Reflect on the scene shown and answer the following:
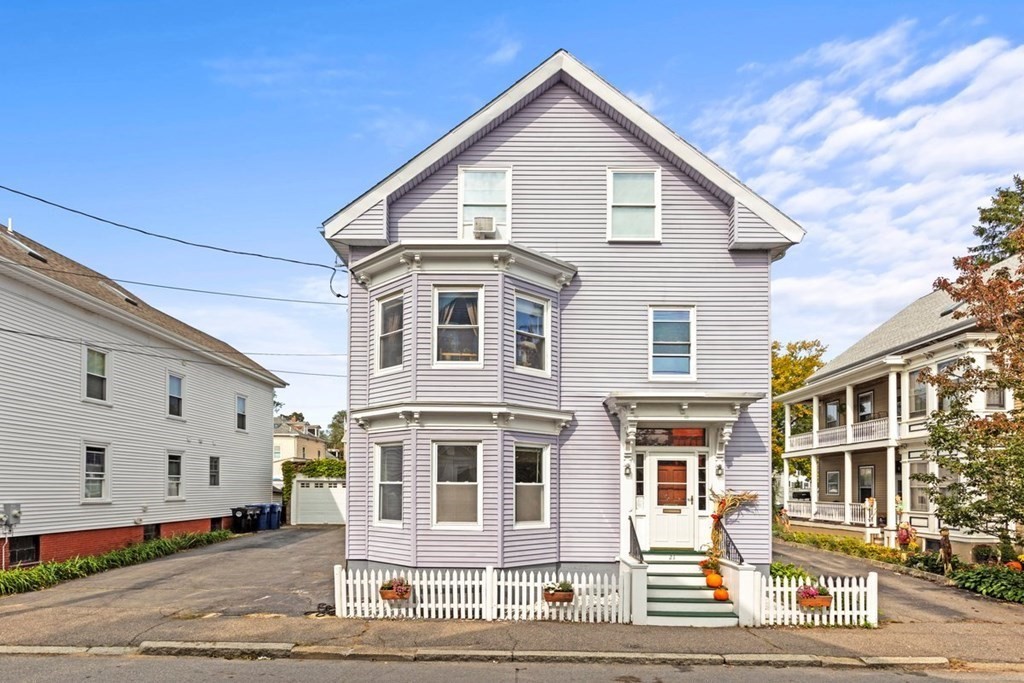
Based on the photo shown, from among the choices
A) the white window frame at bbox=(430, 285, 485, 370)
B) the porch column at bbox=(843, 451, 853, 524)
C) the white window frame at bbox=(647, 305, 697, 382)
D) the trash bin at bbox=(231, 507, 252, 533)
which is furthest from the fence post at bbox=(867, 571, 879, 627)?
the trash bin at bbox=(231, 507, 252, 533)

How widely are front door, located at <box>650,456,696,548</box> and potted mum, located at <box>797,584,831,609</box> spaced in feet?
9.53

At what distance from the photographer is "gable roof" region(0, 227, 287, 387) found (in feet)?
63.3

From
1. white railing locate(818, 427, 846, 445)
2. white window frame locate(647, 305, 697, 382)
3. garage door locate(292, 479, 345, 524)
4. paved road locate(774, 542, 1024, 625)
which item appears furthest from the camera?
garage door locate(292, 479, 345, 524)

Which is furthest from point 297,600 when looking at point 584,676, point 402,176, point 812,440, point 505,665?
point 812,440

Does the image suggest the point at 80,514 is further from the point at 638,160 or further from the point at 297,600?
the point at 638,160

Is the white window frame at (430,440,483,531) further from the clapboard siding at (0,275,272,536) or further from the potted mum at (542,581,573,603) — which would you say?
the clapboard siding at (0,275,272,536)

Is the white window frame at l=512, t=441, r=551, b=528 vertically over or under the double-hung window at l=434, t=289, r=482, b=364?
under

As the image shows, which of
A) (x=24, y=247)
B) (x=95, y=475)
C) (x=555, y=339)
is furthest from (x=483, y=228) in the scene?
(x=95, y=475)

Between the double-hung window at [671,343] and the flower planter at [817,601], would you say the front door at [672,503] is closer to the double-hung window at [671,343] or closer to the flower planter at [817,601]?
the double-hung window at [671,343]

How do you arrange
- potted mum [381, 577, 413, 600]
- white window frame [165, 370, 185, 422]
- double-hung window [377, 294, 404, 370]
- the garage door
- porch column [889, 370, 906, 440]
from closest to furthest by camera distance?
1. potted mum [381, 577, 413, 600]
2. double-hung window [377, 294, 404, 370]
3. white window frame [165, 370, 185, 422]
4. porch column [889, 370, 906, 440]
5. the garage door

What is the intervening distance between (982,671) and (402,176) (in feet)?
44.6

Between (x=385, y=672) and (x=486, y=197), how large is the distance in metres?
10.1

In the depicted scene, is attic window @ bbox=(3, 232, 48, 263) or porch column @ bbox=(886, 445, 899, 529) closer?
attic window @ bbox=(3, 232, 48, 263)

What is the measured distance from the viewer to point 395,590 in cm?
1390
